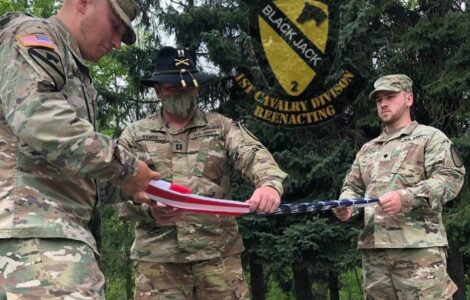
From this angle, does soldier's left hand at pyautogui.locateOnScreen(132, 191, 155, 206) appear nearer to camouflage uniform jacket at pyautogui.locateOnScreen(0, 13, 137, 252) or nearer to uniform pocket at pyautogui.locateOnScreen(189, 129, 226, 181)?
camouflage uniform jacket at pyautogui.locateOnScreen(0, 13, 137, 252)

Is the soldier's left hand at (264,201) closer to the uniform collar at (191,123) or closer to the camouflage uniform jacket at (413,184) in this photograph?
the uniform collar at (191,123)

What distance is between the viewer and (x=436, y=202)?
394cm

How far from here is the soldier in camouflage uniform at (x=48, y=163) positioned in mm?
2049

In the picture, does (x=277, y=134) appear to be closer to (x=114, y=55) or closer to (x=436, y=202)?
(x=114, y=55)

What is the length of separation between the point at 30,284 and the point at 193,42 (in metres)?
8.64

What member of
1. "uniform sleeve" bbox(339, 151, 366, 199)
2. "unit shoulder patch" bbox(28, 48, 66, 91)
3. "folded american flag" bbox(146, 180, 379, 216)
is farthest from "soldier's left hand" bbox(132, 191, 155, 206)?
"uniform sleeve" bbox(339, 151, 366, 199)

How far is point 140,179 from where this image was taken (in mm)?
2297

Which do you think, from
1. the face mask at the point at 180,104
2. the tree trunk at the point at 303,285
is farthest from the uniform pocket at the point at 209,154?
the tree trunk at the point at 303,285

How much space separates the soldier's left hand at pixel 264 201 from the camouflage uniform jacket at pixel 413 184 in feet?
3.59

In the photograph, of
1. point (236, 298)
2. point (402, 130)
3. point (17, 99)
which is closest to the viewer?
point (17, 99)

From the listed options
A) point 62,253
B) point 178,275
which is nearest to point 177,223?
point 178,275

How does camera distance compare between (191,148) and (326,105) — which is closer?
(191,148)

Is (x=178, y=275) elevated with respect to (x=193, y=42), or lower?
lower

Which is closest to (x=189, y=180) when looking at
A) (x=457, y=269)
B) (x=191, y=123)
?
(x=191, y=123)
